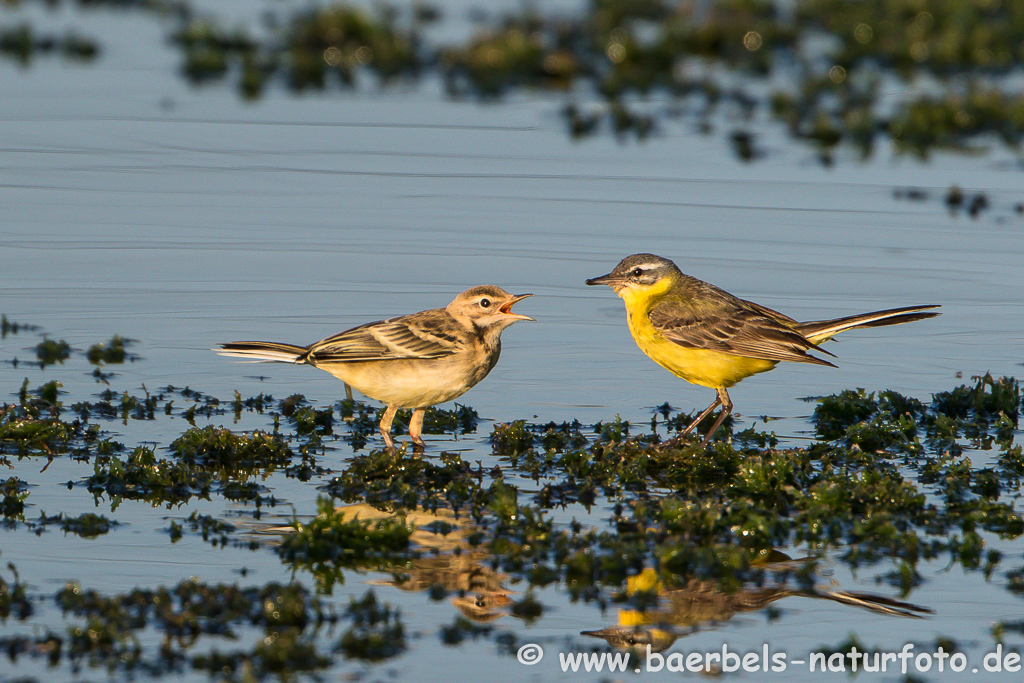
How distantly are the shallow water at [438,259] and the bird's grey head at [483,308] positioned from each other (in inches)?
33.3

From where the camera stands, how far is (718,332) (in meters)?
10.2

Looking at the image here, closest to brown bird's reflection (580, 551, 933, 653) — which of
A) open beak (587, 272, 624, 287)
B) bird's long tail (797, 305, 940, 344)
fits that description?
bird's long tail (797, 305, 940, 344)

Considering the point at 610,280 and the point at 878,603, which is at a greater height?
the point at 610,280

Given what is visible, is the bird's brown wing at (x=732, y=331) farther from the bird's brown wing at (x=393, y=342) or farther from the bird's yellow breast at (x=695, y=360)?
the bird's brown wing at (x=393, y=342)

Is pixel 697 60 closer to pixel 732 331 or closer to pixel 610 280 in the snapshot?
pixel 610 280

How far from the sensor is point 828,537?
8.29m

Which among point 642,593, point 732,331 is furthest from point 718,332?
point 642,593

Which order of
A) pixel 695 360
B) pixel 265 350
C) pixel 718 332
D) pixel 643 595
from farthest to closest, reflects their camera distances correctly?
1. pixel 695 360
2. pixel 718 332
3. pixel 265 350
4. pixel 643 595

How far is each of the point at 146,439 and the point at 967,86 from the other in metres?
15.9

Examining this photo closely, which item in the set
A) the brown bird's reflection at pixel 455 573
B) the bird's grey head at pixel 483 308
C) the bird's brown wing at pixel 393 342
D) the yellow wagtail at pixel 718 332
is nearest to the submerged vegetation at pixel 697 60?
the yellow wagtail at pixel 718 332

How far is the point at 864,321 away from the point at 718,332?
1.09 m

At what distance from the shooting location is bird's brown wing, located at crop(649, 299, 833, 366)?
10.0 meters

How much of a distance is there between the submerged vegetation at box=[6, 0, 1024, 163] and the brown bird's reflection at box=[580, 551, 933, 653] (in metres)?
12.1

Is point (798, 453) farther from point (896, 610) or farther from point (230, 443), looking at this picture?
point (230, 443)
